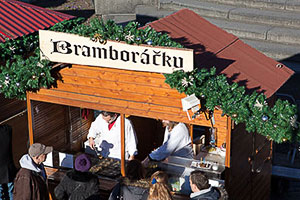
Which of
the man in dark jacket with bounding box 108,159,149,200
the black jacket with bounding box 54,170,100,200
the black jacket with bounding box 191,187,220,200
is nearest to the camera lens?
the black jacket with bounding box 191,187,220,200

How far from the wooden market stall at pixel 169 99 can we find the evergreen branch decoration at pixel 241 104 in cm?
27

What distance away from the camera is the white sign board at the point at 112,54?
7289 millimetres

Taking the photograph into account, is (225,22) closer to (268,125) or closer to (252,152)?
(252,152)

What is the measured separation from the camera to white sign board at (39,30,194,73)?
729 centimetres

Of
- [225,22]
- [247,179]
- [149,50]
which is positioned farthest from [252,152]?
[225,22]

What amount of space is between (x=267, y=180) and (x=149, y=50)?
386cm

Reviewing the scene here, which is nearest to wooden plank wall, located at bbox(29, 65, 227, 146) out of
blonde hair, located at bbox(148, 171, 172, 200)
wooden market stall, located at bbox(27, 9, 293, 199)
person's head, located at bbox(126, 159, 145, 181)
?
wooden market stall, located at bbox(27, 9, 293, 199)

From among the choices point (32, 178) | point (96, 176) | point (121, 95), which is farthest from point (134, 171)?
point (32, 178)

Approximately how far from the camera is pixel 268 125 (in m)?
Answer: 6.94

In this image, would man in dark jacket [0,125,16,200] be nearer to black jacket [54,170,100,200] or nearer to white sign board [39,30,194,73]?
white sign board [39,30,194,73]

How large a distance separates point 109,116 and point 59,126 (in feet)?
4.09

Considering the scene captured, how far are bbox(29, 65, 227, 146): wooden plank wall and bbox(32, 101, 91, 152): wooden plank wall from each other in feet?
2.22

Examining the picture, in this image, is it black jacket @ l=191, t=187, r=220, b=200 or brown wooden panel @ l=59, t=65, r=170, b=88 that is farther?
brown wooden panel @ l=59, t=65, r=170, b=88

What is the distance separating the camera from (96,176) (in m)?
7.54
